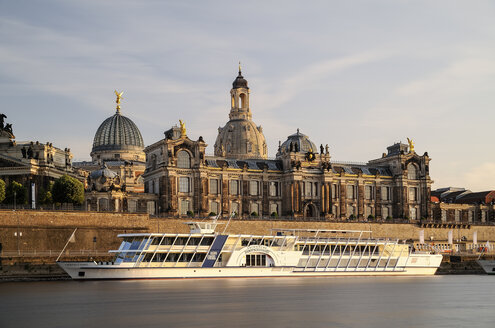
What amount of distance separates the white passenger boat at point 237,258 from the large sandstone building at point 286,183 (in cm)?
2816

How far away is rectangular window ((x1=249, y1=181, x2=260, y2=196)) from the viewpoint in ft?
344

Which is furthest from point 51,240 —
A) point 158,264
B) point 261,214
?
point 261,214

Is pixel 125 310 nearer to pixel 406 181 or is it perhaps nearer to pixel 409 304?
pixel 409 304

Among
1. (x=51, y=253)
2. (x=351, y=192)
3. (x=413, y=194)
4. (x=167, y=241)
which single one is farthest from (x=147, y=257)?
(x=413, y=194)

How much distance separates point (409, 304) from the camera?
4753 centimetres

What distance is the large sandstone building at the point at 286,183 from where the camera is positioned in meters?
99.8

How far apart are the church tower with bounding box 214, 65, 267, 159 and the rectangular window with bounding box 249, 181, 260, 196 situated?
1475 inches

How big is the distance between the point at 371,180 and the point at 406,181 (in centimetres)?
542

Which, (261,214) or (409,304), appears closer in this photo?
(409,304)

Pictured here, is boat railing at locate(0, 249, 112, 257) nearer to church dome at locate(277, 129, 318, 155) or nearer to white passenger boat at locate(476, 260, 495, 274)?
white passenger boat at locate(476, 260, 495, 274)

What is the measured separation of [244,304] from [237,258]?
843 inches

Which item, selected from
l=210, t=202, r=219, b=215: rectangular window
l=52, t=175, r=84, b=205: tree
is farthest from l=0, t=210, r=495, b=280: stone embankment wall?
l=210, t=202, r=219, b=215: rectangular window

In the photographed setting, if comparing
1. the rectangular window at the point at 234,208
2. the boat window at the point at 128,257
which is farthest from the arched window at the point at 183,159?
the boat window at the point at 128,257

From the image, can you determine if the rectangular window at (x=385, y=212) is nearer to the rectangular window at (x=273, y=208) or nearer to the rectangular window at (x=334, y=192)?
the rectangular window at (x=334, y=192)
